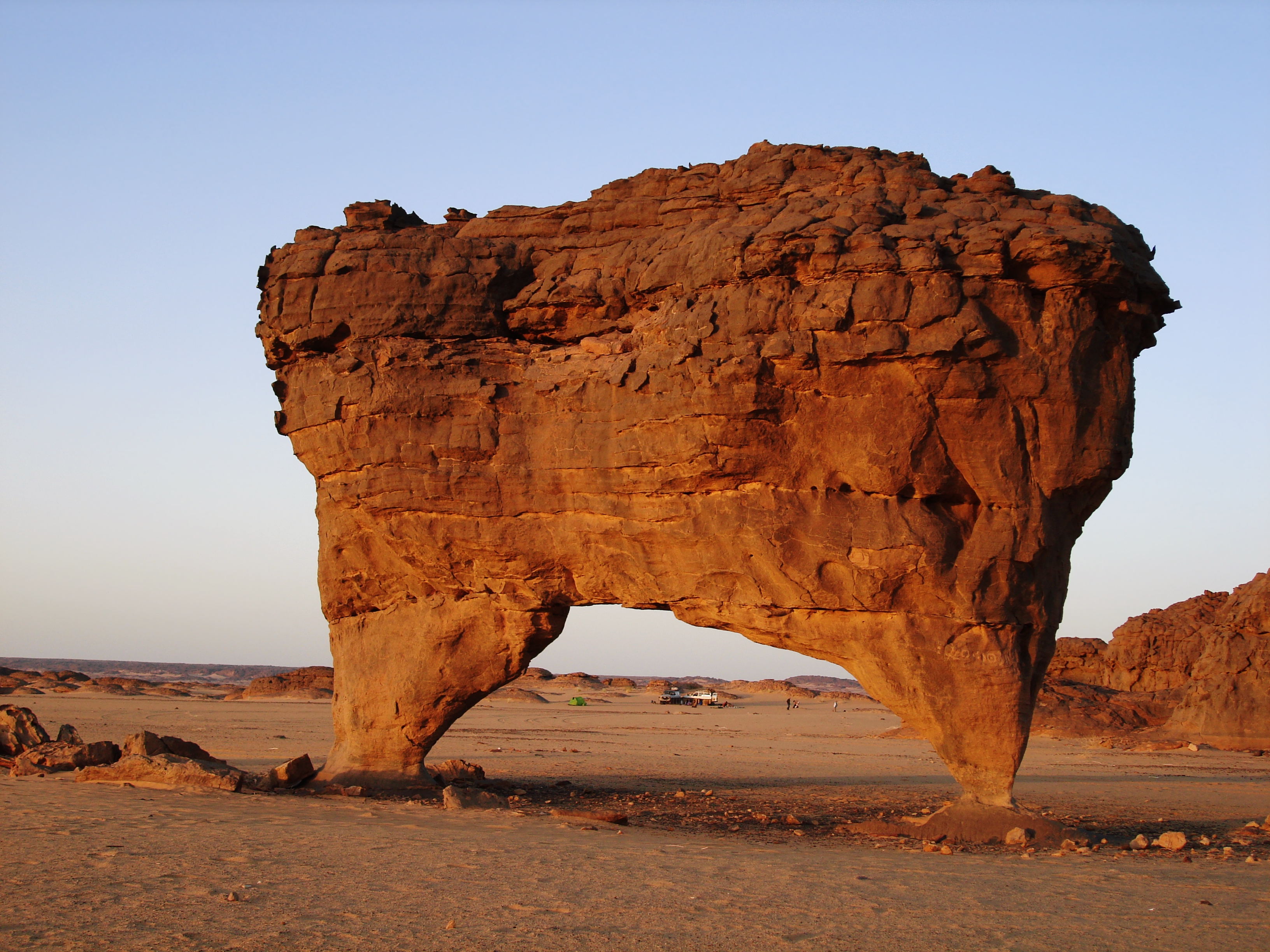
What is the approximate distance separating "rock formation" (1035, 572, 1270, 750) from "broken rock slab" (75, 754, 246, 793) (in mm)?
26549

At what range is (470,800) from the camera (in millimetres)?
14633

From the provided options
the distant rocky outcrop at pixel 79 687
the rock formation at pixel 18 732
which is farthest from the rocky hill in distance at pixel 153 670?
the rock formation at pixel 18 732

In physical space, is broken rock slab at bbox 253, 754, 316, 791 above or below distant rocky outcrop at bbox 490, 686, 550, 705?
above

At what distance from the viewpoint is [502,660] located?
15.4m

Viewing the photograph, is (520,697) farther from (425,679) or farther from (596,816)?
(596,816)

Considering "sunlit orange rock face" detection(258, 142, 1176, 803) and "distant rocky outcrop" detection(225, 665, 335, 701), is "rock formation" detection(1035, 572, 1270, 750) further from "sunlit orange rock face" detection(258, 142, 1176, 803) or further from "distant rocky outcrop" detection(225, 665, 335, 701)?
"distant rocky outcrop" detection(225, 665, 335, 701)

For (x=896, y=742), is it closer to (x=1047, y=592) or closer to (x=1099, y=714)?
(x=1099, y=714)

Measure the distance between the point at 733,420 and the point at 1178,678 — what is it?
3135 cm

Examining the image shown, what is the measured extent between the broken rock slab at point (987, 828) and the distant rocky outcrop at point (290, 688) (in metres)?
43.2

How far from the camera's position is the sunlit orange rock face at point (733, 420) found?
1235 centimetres

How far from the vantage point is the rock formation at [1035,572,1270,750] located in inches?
1179

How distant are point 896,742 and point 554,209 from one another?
23812 millimetres

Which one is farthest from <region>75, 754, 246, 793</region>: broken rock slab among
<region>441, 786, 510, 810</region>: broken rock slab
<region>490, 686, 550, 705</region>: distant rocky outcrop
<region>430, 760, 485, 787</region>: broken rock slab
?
<region>490, 686, 550, 705</region>: distant rocky outcrop

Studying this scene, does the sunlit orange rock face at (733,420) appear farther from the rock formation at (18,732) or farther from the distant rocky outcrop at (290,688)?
the distant rocky outcrop at (290,688)
